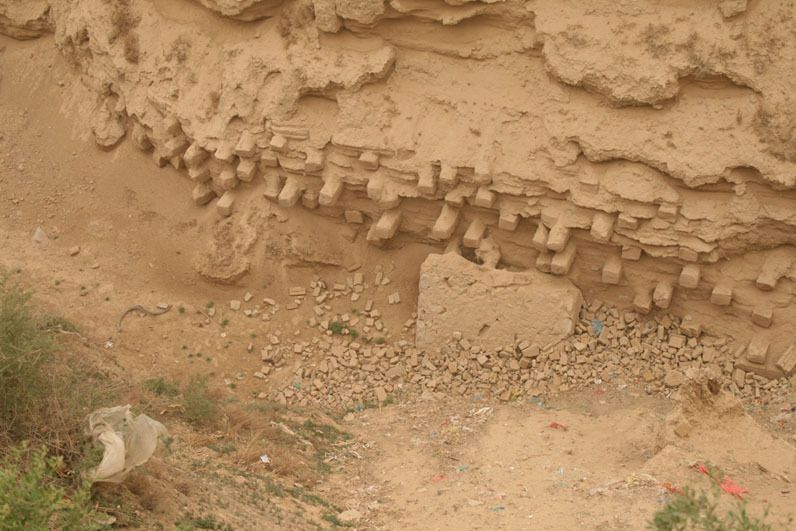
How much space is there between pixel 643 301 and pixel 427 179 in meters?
1.76

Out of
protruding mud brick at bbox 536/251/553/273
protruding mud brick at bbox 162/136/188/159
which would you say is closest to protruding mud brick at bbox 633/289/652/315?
protruding mud brick at bbox 536/251/553/273

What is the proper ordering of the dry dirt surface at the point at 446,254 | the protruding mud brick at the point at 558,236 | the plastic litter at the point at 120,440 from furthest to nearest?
the protruding mud brick at the point at 558,236
the dry dirt surface at the point at 446,254
the plastic litter at the point at 120,440

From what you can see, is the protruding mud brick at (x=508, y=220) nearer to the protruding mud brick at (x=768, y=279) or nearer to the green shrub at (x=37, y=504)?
the protruding mud brick at (x=768, y=279)

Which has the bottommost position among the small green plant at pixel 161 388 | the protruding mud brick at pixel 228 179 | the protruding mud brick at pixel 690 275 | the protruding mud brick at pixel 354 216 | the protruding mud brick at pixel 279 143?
the small green plant at pixel 161 388

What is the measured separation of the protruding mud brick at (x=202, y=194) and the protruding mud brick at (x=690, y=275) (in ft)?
13.0

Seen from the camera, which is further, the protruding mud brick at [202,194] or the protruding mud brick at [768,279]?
the protruding mud brick at [202,194]

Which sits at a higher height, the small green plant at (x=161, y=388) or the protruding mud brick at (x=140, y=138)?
the protruding mud brick at (x=140, y=138)

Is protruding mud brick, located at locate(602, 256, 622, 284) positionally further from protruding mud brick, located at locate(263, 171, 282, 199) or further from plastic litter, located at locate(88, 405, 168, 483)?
plastic litter, located at locate(88, 405, 168, 483)

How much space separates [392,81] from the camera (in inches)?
324

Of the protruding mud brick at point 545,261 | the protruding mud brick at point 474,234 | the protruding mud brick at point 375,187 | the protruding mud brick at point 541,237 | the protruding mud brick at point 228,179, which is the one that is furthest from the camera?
the protruding mud brick at point 228,179

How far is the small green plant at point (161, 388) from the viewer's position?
7234 mm

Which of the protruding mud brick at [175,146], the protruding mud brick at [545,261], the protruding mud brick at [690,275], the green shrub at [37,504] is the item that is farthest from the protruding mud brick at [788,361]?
the protruding mud brick at [175,146]

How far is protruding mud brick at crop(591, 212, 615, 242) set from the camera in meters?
7.53

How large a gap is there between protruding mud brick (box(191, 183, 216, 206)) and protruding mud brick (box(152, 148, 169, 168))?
442 mm
